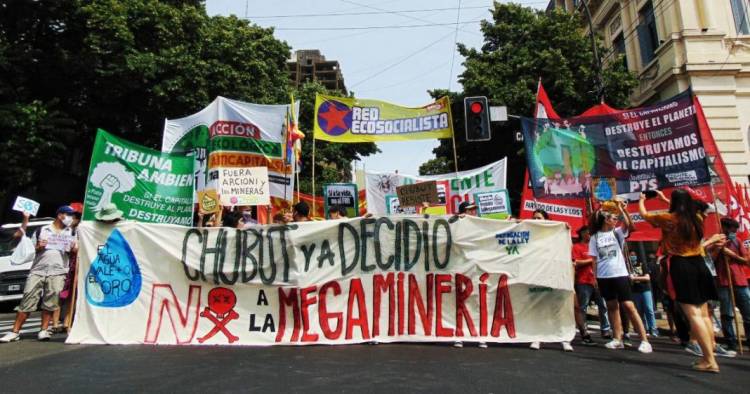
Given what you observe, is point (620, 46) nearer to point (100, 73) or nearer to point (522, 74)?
point (522, 74)

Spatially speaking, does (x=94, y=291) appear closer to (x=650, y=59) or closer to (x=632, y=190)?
(x=632, y=190)

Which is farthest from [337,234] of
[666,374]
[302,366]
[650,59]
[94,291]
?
[650,59]

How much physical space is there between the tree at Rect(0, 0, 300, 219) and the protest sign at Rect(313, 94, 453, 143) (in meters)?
10.2

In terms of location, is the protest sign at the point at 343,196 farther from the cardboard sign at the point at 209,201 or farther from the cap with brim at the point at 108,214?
the cap with brim at the point at 108,214

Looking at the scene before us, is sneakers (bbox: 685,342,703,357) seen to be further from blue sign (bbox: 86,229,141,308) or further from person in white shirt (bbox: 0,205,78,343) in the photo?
person in white shirt (bbox: 0,205,78,343)

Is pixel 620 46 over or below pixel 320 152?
over

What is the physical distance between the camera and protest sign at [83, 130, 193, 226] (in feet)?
24.8

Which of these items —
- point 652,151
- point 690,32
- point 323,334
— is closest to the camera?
point 323,334

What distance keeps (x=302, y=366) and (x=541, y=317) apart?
3008mm

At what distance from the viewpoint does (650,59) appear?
19422 mm

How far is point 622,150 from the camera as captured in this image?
780 centimetres

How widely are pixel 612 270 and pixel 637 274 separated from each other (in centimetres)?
180

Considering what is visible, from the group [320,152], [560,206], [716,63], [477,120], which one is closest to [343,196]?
[477,120]

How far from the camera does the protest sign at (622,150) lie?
7.19 m
